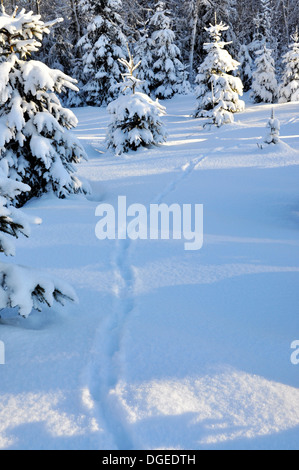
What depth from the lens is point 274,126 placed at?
12266 millimetres

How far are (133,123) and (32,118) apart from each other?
641 cm

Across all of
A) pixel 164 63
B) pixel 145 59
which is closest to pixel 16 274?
pixel 164 63

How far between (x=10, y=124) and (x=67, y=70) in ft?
86.8

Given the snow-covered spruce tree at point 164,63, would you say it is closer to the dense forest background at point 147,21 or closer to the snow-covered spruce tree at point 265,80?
the dense forest background at point 147,21

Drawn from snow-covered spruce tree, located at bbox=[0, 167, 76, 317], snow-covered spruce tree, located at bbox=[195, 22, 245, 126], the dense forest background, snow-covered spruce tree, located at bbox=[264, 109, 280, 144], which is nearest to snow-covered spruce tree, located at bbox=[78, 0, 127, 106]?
the dense forest background

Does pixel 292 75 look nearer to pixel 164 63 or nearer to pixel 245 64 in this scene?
pixel 245 64

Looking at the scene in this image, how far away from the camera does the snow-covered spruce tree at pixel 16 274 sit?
2881mm

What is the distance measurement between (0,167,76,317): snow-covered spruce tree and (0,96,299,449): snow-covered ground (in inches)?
14.9

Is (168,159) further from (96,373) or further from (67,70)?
(67,70)

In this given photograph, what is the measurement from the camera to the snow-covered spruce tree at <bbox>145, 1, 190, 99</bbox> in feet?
87.8

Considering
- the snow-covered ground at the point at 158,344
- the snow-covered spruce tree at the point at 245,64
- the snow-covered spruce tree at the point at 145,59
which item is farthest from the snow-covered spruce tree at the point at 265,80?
the snow-covered ground at the point at 158,344

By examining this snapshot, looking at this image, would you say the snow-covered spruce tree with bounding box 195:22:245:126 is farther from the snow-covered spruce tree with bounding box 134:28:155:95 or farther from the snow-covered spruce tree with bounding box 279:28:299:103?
the snow-covered spruce tree with bounding box 134:28:155:95

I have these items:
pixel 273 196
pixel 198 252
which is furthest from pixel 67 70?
pixel 198 252

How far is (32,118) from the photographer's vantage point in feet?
25.7
